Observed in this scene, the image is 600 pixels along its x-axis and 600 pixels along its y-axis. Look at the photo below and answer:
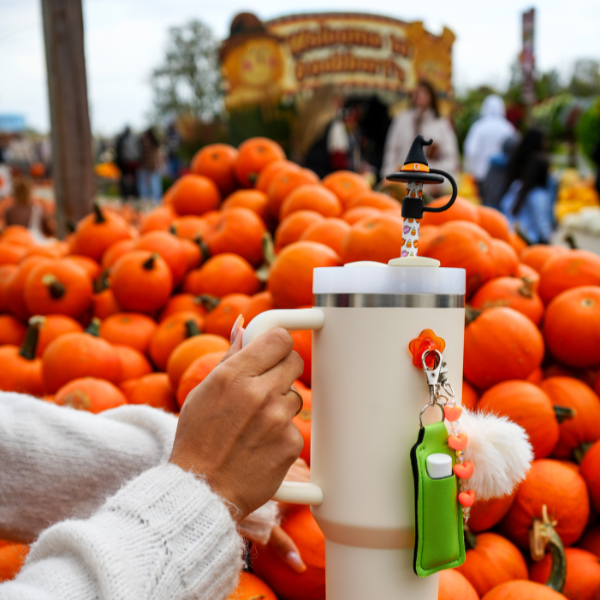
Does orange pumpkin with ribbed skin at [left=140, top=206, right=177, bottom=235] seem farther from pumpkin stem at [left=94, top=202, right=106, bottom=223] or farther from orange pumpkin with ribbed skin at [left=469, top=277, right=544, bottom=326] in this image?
orange pumpkin with ribbed skin at [left=469, top=277, right=544, bottom=326]

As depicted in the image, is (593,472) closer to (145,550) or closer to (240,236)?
(145,550)

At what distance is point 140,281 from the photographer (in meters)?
1.81

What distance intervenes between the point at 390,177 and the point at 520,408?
0.73m

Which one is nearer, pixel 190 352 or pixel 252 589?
pixel 252 589

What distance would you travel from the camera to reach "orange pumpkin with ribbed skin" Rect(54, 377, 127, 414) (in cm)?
140

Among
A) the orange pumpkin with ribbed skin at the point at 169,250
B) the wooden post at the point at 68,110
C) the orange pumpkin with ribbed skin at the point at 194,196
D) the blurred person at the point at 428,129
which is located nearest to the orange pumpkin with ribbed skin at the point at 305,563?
the orange pumpkin with ribbed skin at the point at 169,250

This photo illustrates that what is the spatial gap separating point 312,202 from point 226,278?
0.38 m

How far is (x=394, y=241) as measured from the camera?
52.1 inches

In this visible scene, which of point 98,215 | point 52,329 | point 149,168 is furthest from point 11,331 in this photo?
point 149,168

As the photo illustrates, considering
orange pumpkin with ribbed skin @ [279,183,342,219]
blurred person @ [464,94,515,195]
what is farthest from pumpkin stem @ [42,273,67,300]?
blurred person @ [464,94,515,195]

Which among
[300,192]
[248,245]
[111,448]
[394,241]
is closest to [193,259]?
[248,245]

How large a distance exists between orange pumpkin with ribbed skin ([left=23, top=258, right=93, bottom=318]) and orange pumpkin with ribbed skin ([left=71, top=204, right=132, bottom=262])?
269mm

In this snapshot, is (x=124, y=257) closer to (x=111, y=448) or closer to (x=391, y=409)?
(x=111, y=448)

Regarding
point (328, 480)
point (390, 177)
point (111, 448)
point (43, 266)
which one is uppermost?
point (390, 177)
